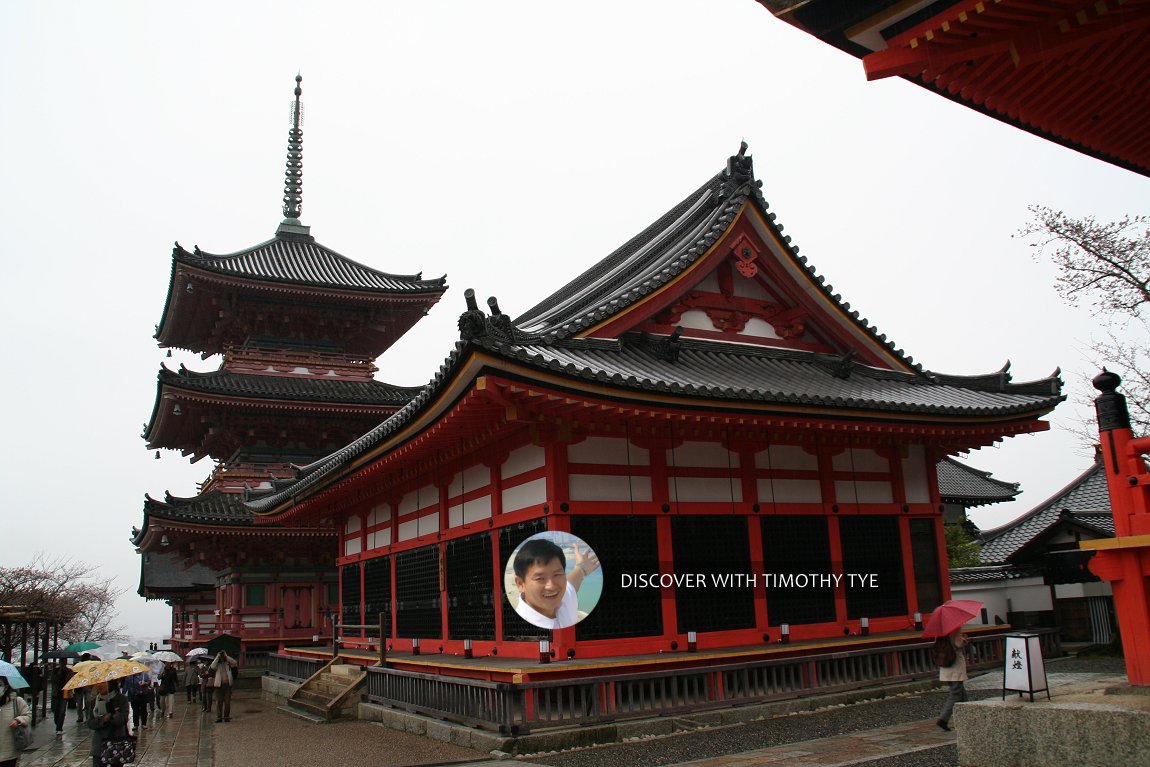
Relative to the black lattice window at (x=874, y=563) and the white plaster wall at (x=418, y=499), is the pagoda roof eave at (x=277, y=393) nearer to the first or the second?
the white plaster wall at (x=418, y=499)

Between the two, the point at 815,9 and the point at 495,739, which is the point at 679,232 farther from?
the point at 815,9

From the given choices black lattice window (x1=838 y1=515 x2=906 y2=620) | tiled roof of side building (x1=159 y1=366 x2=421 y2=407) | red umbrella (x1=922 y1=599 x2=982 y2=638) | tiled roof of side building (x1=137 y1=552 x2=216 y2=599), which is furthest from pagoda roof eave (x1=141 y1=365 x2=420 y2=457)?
red umbrella (x1=922 y1=599 x2=982 y2=638)

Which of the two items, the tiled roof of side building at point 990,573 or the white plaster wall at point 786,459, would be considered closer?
the white plaster wall at point 786,459

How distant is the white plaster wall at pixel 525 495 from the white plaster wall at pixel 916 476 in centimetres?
684

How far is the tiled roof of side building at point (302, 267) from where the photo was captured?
2711cm

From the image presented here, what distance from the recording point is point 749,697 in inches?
452

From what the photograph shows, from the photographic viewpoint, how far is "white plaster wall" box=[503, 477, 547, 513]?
12062mm

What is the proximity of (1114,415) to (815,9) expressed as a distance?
3.87 m

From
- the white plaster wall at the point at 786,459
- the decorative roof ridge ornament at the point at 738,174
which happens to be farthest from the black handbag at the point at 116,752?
the decorative roof ridge ornament at the point at 738,174

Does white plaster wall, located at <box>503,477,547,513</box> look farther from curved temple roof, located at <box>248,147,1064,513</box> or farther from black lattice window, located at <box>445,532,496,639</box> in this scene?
curved temple roof, located at <box>248,147,1064,513</box>

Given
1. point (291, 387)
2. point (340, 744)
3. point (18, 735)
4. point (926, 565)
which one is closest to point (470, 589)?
point (340, 744)

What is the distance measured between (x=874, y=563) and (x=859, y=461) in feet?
5.55

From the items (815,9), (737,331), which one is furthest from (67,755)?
(815,9)

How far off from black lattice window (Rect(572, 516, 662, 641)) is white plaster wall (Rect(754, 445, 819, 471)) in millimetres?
2394
